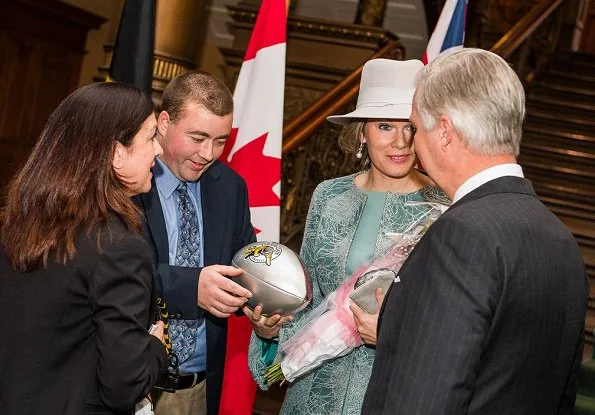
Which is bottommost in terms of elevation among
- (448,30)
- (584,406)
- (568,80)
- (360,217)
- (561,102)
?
(584,406)

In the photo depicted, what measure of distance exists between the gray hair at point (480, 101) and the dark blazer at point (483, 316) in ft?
0.30

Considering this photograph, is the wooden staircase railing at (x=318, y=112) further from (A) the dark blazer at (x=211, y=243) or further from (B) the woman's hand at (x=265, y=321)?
(B) the woman's hand at (x=265, y=321)

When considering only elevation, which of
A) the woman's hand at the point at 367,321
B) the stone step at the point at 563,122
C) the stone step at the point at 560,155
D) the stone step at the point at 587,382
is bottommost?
the stone step at the point at 587,382

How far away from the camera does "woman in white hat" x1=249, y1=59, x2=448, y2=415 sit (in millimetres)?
2689

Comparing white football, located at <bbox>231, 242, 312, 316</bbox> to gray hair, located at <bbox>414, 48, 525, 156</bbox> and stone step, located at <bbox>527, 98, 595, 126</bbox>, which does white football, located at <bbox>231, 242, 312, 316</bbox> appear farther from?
stone step, located at <bbox>527, 98, 595, 126</bbox>

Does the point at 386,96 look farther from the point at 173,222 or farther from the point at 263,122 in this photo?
the point at 263,122

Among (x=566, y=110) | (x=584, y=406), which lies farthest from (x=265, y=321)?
(x=566, y=110)

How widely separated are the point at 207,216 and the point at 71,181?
0.96 metres

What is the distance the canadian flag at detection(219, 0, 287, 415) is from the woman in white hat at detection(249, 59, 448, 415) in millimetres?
1213

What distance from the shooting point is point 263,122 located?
4191mm

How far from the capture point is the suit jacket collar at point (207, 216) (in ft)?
9.16

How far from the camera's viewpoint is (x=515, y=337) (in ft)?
5.30

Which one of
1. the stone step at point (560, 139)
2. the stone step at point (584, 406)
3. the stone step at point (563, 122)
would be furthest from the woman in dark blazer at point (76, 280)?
the stone step at point (563, 122)

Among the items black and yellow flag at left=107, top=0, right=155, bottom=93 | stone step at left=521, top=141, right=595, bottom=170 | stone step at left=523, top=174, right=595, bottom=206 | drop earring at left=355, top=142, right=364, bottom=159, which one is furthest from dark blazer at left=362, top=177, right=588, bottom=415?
stone step at left=521, top=141, right=595, bottom=170
